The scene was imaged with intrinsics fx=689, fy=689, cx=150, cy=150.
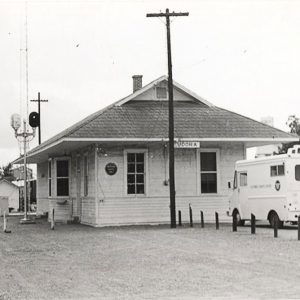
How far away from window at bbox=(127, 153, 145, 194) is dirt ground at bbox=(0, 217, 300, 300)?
241 inches

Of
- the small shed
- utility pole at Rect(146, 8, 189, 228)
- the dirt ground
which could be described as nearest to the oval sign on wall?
utility pole at Rect(146, 8, 189, 228)

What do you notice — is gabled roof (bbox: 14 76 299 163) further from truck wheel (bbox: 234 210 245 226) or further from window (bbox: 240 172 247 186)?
truck wheel (bbox: 234 210 245 226)

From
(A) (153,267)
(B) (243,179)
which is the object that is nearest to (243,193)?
(B) (243,179)

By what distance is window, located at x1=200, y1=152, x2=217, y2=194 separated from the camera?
88.7ft

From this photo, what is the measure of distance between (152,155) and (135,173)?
969mm

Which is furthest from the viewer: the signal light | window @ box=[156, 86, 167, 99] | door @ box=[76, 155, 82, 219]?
the signal light

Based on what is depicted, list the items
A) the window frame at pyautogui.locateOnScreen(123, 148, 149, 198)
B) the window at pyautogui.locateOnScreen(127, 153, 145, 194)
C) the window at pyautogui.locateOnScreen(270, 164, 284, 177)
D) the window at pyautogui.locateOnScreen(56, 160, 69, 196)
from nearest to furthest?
the window at pyautogui.locateOnScreen(270, 164, 284, 177) → the window frame at pyautogui.locateOnScreen(123, 148, 149, 198) → the window at pyautogui.locateOnScreen(127, 153, 145, 194) → the window at pyautogui.locateOnScreen(56, 160, 69, 196)

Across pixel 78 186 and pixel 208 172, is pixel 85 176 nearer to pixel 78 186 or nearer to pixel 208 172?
pixel 78 186

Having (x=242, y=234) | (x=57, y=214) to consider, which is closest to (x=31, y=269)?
(x=242, y=234)

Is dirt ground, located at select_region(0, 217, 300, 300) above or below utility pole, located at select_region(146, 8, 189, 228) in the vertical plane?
below

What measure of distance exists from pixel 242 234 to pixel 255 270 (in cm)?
823

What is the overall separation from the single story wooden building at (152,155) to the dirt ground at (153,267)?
5.78 m

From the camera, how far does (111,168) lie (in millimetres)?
25797

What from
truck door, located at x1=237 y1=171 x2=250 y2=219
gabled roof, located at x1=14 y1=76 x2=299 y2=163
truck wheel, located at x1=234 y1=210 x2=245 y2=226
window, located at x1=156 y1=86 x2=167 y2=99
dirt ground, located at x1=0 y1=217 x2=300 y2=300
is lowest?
dirt ground, located at x1=0 y1=217 x2=300 y2=300
